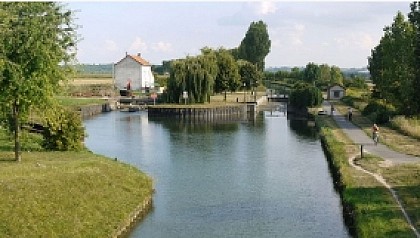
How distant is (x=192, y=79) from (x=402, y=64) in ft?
99.7

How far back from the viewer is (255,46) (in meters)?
147

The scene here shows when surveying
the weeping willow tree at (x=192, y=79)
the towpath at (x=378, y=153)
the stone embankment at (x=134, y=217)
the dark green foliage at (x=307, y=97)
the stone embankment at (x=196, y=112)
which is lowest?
the stone embankment at (x=134, y=217)

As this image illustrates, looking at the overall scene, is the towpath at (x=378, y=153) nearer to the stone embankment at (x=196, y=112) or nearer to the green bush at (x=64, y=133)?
the green bush at (x=64, y=133)

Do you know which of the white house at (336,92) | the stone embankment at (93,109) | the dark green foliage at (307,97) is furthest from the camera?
the white house at (336,92)

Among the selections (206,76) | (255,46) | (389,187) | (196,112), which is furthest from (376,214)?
(255,46)

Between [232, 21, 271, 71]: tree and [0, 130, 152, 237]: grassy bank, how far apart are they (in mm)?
119870

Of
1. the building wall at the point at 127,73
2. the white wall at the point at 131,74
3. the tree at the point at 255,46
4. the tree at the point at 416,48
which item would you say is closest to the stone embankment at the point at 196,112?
the tree at the point at 416,48

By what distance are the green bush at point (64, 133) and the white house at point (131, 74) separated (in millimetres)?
76725

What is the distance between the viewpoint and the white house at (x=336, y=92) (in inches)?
3868

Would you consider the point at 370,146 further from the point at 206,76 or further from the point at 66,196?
the point at 206,76

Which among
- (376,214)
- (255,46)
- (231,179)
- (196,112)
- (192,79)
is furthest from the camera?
(255,46)

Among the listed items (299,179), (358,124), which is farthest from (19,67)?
(358,124)

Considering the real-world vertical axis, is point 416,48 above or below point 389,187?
above

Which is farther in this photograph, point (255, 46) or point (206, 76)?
point (255, 46)
